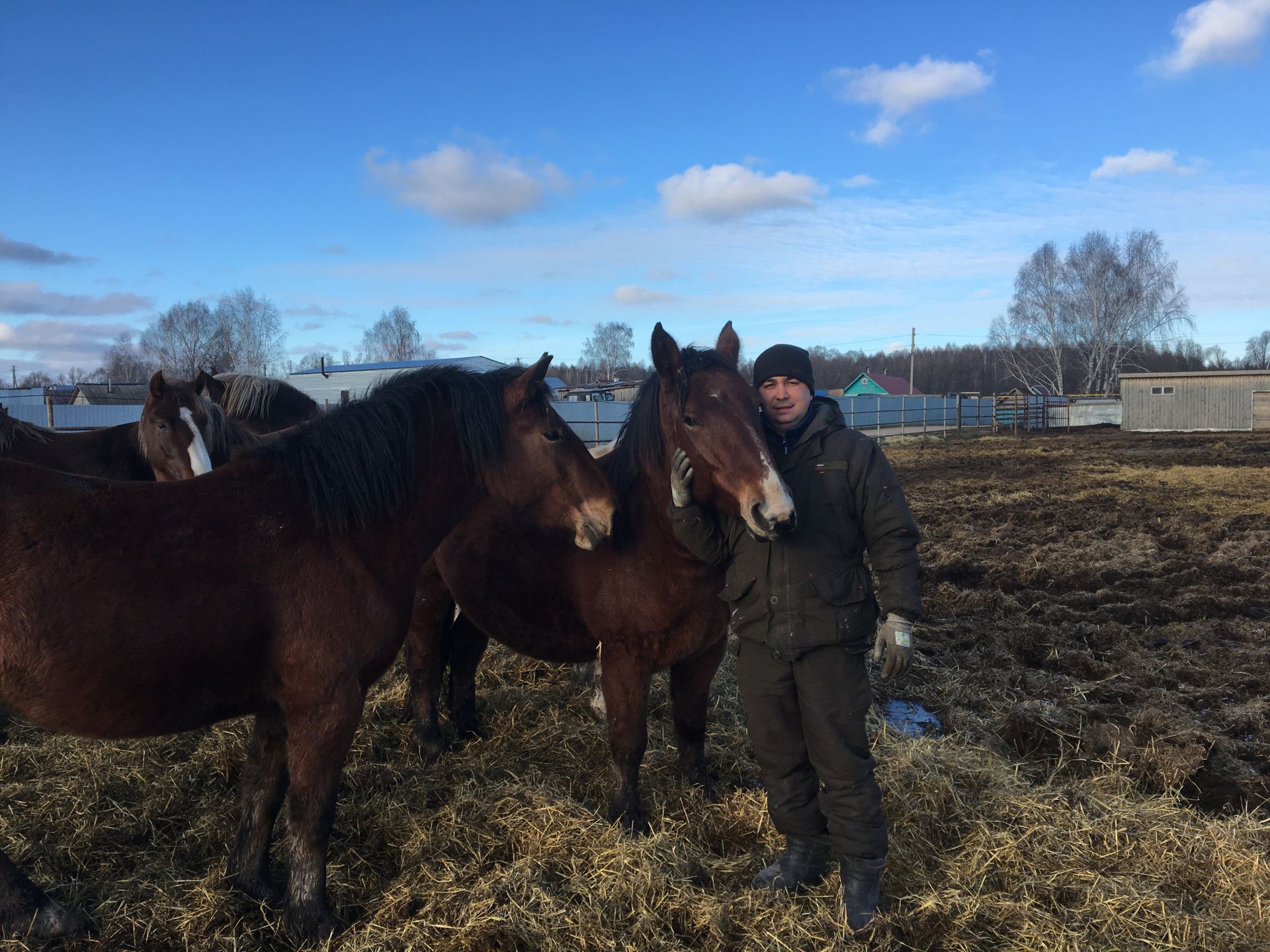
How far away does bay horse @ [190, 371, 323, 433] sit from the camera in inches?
266

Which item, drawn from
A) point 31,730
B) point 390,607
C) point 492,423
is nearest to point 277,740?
point 390,607

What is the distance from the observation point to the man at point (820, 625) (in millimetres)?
2688

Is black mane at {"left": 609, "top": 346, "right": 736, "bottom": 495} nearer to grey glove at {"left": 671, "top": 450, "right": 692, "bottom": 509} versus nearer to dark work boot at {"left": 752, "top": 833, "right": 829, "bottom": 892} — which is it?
grey glove at {"left": 671, "top": 450, "right": 692, "bottom": 509}

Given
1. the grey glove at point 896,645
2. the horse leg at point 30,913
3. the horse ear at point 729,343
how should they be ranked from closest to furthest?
1. the horse leg at point 30,913
2. the grey glove at point 896,645
3. the horse ear at point 729,343

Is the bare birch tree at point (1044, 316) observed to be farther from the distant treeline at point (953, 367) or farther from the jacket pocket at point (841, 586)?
the jacket pocket at point (841, 586)

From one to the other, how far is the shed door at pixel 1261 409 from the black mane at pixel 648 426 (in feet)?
124

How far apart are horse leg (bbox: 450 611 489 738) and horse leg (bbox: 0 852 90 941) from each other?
6.74 ft

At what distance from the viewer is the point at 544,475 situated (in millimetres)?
3160

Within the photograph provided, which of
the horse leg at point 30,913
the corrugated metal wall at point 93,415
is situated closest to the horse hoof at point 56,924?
the horse leg at point 30,913

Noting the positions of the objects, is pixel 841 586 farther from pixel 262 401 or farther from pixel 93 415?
pixel 93 415


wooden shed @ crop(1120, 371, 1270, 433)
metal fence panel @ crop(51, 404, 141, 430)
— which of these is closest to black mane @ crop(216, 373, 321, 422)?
metal fence panel @ crop(51, 404, 141, 430)

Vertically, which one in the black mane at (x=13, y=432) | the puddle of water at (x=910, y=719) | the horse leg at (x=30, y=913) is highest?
the black mane at (x=13, y=432)

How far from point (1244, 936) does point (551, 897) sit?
237 centimetres

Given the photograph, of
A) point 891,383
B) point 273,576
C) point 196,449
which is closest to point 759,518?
point 273,576
